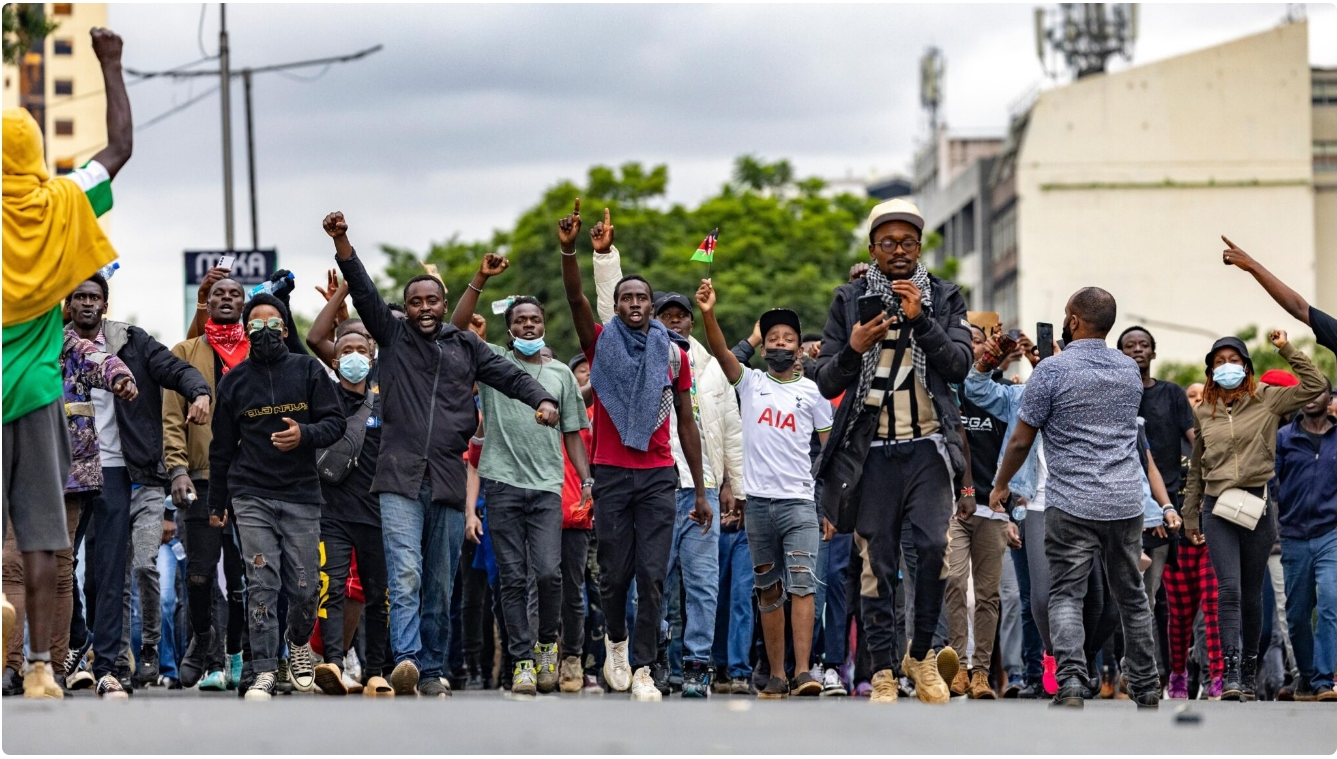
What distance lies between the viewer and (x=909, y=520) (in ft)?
32.3

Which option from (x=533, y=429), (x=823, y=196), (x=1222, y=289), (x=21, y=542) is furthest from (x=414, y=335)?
(x=1222, y=289)

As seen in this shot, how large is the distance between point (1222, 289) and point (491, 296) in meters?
30.8

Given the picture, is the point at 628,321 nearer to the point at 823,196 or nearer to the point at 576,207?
the point at 576,207

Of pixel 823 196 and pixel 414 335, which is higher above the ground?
pixel 823 196

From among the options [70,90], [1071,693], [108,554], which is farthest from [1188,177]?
[70,90]

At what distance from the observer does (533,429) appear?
11.3 m

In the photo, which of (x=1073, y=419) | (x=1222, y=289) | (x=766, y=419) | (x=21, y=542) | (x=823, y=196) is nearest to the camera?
(x=21, y=542)

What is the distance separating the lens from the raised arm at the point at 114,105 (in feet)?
25.8

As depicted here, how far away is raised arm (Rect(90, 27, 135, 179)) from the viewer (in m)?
7.88

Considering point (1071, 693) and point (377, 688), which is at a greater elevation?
point (1071, 693)

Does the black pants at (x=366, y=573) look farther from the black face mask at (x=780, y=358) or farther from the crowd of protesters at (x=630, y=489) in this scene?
the black face mask at (x=780, y=358)

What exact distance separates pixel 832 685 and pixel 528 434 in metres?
2.78

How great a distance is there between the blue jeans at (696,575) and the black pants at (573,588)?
1.95 ft

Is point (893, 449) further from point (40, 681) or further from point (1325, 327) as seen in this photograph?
point (40, 681)
